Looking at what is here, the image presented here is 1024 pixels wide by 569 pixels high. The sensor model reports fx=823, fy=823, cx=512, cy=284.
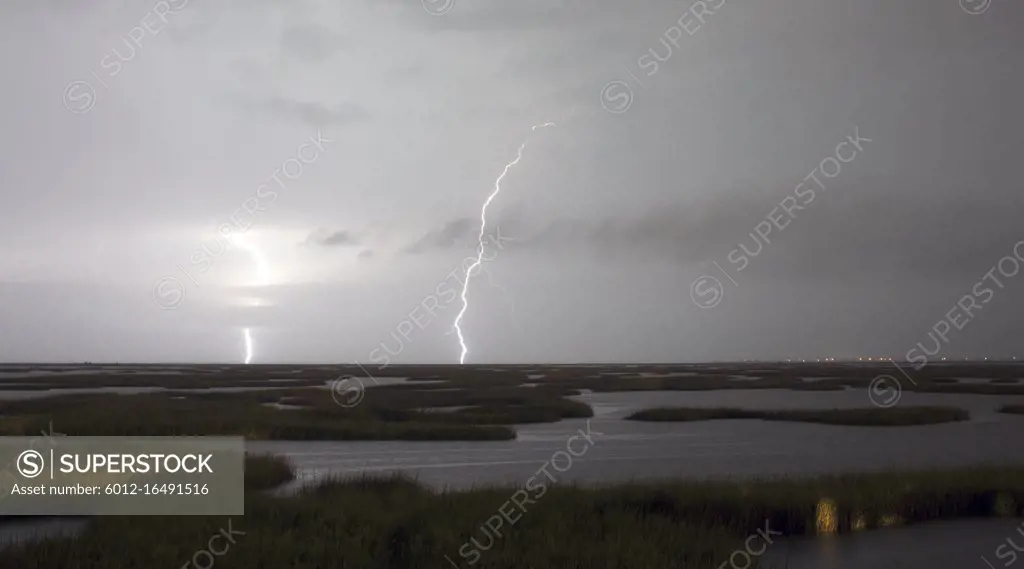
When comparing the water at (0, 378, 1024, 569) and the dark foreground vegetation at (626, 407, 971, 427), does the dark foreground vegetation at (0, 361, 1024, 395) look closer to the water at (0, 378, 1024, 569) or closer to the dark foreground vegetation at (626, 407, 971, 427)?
the dark foreground vegetation at (626, 407, 971, 427)

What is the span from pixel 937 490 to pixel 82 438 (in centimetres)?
2507

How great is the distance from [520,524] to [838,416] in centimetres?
3318

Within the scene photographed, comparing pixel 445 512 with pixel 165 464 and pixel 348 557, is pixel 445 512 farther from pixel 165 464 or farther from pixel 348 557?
pixel 165 464

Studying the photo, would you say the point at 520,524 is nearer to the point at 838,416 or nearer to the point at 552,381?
the point at 838,416

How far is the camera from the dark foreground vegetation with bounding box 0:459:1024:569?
42.0ft

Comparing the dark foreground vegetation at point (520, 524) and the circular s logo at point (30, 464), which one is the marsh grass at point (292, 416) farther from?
the dark foreground vegetation at point (520, 524)

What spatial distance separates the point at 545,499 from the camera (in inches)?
672

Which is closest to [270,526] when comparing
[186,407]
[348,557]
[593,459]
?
[348,557]

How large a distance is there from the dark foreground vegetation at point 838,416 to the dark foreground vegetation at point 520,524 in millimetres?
21929

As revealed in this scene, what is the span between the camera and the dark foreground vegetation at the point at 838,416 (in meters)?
41.7

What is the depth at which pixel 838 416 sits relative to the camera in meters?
43.5

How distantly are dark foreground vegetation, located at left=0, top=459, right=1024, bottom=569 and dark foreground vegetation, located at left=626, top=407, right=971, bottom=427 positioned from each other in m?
21.9

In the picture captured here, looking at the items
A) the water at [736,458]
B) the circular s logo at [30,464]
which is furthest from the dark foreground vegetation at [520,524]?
the circular s logo at [30,464]

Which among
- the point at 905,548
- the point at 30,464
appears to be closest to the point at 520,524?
the point at 905,548
